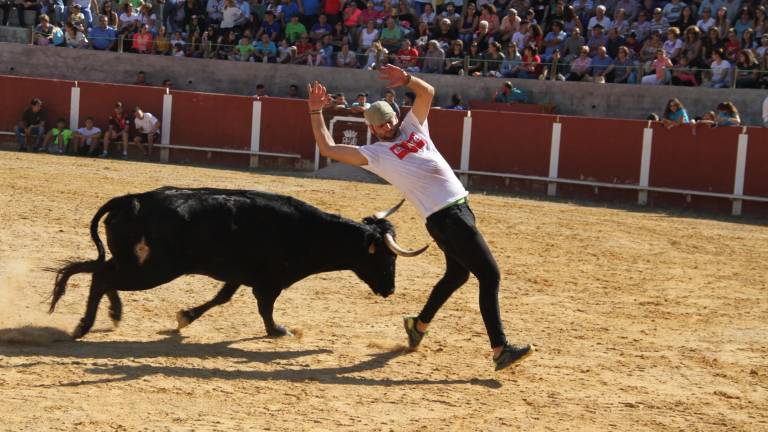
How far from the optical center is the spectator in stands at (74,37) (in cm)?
2016

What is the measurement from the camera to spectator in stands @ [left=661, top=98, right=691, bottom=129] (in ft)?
49.3

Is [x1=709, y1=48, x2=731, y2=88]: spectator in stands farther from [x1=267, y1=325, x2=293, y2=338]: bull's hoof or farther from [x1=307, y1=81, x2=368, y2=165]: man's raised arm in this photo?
[x1=307, y1=81, x2=368, y2=165]: man's raised arm

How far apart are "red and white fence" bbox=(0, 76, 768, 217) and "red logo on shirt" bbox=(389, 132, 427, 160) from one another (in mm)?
10308

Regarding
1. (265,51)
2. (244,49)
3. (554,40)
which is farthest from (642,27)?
(244,49)

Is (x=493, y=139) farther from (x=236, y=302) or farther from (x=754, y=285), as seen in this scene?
(x=236, y=302)

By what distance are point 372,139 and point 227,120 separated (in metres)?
2.53

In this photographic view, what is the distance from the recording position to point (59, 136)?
693 inches

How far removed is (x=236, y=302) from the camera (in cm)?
712

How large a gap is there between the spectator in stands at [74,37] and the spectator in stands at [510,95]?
26.6ft

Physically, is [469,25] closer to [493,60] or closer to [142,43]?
[493,60]

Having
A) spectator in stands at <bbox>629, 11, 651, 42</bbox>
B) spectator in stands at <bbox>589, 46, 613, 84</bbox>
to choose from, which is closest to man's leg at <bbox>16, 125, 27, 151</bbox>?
spectator in stands at <bbox>589, 46, 613, 84</bbox>

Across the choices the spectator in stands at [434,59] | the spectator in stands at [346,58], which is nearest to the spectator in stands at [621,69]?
the spectator in stands at [434,59]

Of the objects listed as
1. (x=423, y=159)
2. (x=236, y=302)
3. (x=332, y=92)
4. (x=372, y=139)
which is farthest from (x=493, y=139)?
(x=423, y=159)

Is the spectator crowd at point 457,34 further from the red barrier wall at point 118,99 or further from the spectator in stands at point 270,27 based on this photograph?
the red barrier wall at point 118,99
